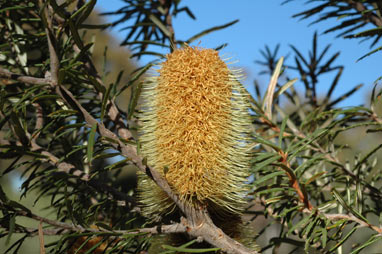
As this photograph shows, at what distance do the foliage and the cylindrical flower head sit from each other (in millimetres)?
31

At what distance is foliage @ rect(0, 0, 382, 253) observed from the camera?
0.47m

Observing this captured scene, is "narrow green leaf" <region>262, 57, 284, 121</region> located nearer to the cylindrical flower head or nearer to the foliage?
the foliage

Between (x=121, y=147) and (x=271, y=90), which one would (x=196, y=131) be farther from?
(x=271, y=90)

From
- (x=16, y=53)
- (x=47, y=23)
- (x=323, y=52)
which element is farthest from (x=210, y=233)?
(x=323, y=52)

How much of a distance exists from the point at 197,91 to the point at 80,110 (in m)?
0.16

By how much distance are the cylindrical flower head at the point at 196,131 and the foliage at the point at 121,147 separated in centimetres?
3

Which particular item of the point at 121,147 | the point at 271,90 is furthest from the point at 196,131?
the point at 271,90

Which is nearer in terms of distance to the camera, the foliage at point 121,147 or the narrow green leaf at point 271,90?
the foliage at point 121,147

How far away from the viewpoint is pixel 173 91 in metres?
0.51

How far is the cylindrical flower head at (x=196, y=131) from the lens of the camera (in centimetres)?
50

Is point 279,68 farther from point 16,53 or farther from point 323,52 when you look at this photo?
point 16,53

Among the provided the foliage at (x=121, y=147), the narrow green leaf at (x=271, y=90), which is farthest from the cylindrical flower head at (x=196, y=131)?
the narrow green leaf at (x=271, y=90)

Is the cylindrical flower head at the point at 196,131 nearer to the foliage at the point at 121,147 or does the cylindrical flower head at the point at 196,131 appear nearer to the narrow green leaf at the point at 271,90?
the foliage at the point at 121,147

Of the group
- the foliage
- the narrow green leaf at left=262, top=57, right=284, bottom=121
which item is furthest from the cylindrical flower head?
the narrow green leaf at left=262, top=57, right=284, bottom=121
